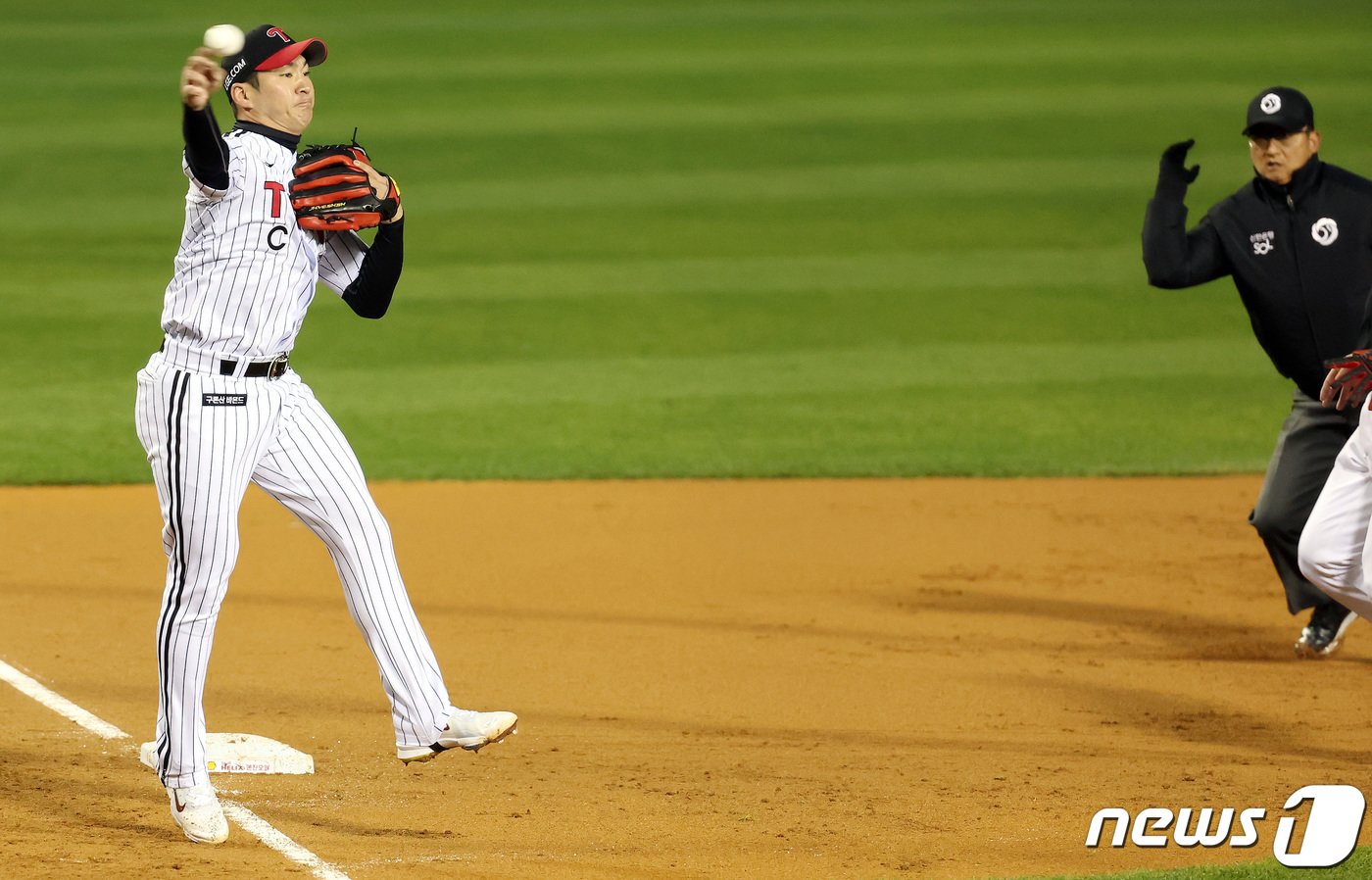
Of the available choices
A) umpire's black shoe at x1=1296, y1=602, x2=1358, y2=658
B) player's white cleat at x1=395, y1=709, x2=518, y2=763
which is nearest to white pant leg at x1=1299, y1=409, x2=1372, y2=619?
umpire's black shoe at x1=1296, y1=602, x2=1358, y2=658

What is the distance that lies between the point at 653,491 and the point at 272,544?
204 cm

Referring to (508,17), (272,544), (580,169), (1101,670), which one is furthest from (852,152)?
(1101,670)

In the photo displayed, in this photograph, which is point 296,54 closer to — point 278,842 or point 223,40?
point 223,40

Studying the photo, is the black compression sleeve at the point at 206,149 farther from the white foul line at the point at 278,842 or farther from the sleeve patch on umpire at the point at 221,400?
the white foul line at the point at 278,842

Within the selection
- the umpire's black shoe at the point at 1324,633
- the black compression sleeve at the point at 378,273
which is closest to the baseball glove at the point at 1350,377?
the umpire's black shoe at the point at 1324,633

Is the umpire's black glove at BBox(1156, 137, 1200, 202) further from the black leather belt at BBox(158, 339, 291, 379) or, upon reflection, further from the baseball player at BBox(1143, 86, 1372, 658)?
the black leather belt at BBox(158, 339, 291, 379)

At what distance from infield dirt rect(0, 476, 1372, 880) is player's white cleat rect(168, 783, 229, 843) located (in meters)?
0.08

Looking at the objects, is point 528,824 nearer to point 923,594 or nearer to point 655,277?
point 923,594

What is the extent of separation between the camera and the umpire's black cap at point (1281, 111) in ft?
19.7

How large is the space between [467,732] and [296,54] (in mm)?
1809

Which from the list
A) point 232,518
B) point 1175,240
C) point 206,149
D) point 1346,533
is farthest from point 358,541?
point 1175,240

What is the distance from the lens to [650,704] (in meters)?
6.00

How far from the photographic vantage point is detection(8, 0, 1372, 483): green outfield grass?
10.4 metres

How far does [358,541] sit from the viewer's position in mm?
4586
